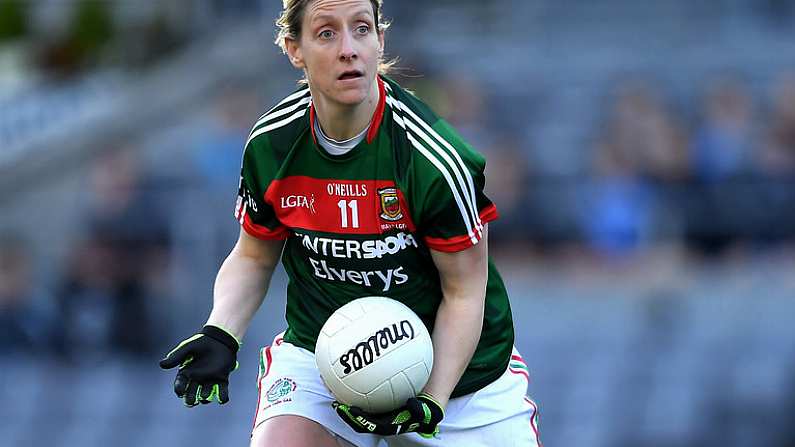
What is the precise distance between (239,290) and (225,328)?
0.52 feet

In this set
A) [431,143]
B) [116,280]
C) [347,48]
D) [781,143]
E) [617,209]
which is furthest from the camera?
[116,280]

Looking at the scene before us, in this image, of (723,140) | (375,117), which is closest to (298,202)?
(375,117)

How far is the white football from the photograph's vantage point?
4.86 m

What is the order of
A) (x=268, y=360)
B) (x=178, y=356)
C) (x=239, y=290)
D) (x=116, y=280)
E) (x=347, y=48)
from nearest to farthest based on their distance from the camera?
(x=347, y=48) → (x=178, y=356) → (x=239, y=290) → (x=268, y=360) → (x=116, y=280)

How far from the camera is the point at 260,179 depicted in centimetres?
510

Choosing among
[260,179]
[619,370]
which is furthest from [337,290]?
[619,370]

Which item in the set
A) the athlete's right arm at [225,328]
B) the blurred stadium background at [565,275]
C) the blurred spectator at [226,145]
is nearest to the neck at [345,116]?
the athlete's right arm at [225,328]

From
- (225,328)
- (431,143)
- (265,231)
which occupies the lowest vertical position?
(225,328)

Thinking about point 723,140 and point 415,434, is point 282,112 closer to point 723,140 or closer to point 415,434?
point 415,434

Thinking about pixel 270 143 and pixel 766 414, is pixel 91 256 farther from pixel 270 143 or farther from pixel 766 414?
pixel 270 143

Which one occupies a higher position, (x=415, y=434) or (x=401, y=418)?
(x=401, y=418)

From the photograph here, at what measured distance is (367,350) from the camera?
191 inches

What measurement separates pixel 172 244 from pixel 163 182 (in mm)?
565

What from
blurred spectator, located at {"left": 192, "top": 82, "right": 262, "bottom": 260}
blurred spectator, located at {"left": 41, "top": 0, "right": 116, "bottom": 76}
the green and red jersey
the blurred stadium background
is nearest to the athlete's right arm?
the green and red jersey
